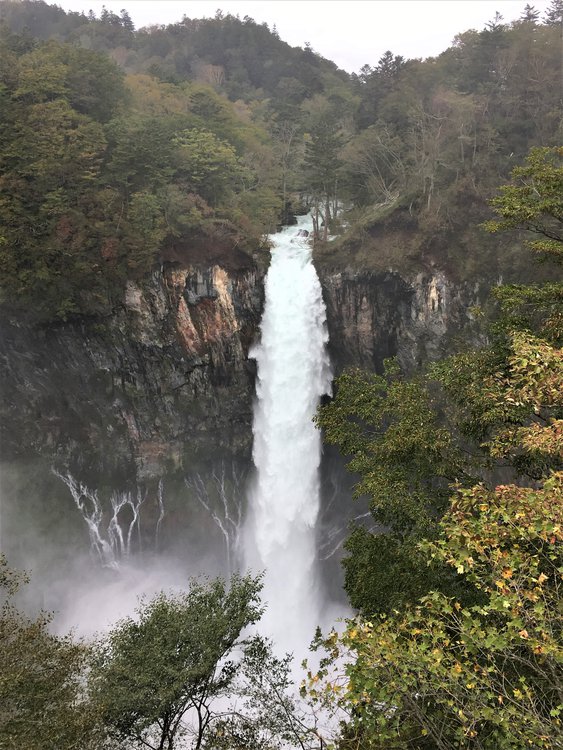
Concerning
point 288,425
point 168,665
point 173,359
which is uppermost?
point 173,359

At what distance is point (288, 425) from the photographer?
970 inches

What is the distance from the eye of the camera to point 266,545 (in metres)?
24.2

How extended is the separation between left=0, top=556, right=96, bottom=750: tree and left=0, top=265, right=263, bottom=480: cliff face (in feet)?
49.1

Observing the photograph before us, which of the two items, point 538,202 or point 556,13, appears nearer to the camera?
point 538,202

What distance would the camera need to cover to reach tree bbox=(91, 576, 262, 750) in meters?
9.20

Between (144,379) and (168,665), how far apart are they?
16.2 meters

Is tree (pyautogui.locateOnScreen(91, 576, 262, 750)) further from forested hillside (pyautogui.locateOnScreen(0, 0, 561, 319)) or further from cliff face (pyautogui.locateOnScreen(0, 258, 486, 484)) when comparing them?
forested hillside (pyautogui.locateOnScreen(0, 0, 561, 319))

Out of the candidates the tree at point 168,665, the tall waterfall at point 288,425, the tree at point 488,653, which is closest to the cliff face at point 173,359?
the tall waterfall at point 288,425

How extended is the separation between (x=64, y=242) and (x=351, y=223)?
16.2 metres

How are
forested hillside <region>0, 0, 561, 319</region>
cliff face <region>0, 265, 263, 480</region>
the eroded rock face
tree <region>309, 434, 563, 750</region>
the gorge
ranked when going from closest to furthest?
tree <region>309, 434, 563, 750</region> → forested hillside <region>0, 0, 561, 319</region> → the eroded rock face → cliff face <region>0, 265, 263, 480</region> → the gorge

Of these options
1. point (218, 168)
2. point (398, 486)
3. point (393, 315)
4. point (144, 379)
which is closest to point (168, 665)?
point (398, 486)

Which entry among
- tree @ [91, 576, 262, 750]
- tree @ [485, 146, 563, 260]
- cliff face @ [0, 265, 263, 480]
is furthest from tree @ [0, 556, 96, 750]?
cliff face @ [0, 265, 263, 480]

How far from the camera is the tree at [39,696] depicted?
7602 mm

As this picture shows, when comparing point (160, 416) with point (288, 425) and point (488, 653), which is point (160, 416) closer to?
point (288, 425)
